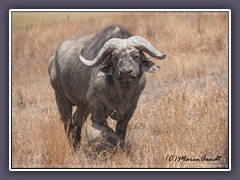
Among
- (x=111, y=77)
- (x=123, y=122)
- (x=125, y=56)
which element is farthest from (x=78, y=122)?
(x=125, y=56)

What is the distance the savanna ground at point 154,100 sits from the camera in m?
7.28

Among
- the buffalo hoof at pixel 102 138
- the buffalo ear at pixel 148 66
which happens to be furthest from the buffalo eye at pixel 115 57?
the buffalo hoof at pixel 102 138

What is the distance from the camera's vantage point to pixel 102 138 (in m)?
7.18

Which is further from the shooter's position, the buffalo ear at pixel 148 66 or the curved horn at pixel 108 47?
the buffalo ear at pixel 148 66

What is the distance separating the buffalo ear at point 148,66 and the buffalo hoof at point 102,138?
3.36 feet

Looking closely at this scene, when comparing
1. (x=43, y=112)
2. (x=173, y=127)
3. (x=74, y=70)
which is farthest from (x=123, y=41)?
(x=43, y=112)

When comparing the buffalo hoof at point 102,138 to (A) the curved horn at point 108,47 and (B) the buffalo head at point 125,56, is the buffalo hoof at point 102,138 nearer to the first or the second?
(B) the buffalo head at point 125,56

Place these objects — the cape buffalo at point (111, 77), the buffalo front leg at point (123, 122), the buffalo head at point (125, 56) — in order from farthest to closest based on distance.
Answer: the buffalo front leg at point (123, 122) < the cape buffalo at point (111, 77) < the buffalo head at point (125, 56)

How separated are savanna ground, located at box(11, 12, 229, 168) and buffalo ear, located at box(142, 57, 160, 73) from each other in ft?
3.81

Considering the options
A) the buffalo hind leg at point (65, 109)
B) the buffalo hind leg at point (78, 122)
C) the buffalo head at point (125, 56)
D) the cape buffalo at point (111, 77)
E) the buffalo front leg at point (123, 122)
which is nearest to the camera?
the buffalo head at point (125, 56)

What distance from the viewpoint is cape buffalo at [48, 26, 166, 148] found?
691cm

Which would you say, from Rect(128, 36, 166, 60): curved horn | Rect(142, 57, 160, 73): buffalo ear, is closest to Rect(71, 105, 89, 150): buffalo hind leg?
Rect(142, 57, 160, 73): buffalo ear

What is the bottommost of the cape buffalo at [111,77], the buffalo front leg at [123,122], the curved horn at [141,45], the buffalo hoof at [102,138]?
A: the buffalo hoof at [102,138]

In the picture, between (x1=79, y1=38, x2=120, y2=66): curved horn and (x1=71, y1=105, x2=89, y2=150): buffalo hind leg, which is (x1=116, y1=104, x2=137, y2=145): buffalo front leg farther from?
(x1=71, y1=105, x2=89, y2=150): buffalo hind leg
